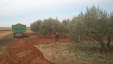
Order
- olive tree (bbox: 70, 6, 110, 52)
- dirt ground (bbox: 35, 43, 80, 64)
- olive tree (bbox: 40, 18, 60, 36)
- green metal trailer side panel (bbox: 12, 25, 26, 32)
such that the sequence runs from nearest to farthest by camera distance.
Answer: dirt ground (bbox: 35, 43, 80, 64) < olive tree (bbox: 70, 6, 110, 52) < olive tree (bbox: 40, 18, 60, 36) < green metal trailer side panel (bbox: 12, 25, 26, 32)

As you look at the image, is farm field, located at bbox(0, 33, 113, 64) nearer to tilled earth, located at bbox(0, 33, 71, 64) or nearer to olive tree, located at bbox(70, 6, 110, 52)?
tilled earth, located at bbox(0, 33, 71, 64)

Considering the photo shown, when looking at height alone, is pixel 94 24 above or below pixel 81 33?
above

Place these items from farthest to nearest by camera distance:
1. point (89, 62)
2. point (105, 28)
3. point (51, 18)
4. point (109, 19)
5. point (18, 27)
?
point (51, 18) → point (18, 27) → point (109, 19) → point (105, 28) → point (89, 62)

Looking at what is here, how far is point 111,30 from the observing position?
29.9 ft

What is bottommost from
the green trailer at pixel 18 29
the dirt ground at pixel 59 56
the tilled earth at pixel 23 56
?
the tilled earth at pixel 23 56

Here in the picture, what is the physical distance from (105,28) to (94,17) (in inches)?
56.1

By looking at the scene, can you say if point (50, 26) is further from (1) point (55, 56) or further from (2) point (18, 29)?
(1) point (55, 56)

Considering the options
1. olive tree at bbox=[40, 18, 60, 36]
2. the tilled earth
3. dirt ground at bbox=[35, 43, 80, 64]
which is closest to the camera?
dirt ground at bbox=[35, 43, 80, 64]

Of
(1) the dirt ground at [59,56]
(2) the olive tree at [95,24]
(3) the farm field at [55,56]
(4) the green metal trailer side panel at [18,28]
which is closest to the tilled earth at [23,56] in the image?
(3) the farm field at [55,56]

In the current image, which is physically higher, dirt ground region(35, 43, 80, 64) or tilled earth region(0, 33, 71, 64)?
dirt ground region(35, 43, 80, 64)

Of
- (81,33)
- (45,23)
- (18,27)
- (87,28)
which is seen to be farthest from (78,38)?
(18,27)

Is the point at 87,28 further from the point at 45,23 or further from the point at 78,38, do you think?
the point at 45,23

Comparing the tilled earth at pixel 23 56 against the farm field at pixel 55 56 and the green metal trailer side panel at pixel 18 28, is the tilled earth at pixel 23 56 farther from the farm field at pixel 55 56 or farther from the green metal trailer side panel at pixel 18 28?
the green metal trailer side panel at pixel 18 28

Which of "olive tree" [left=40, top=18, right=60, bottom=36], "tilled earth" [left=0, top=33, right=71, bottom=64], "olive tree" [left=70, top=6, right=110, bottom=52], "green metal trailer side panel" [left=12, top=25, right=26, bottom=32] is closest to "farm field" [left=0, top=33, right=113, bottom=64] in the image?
"tilled earth" [left=0, top=33, right=71, bottom=64]
